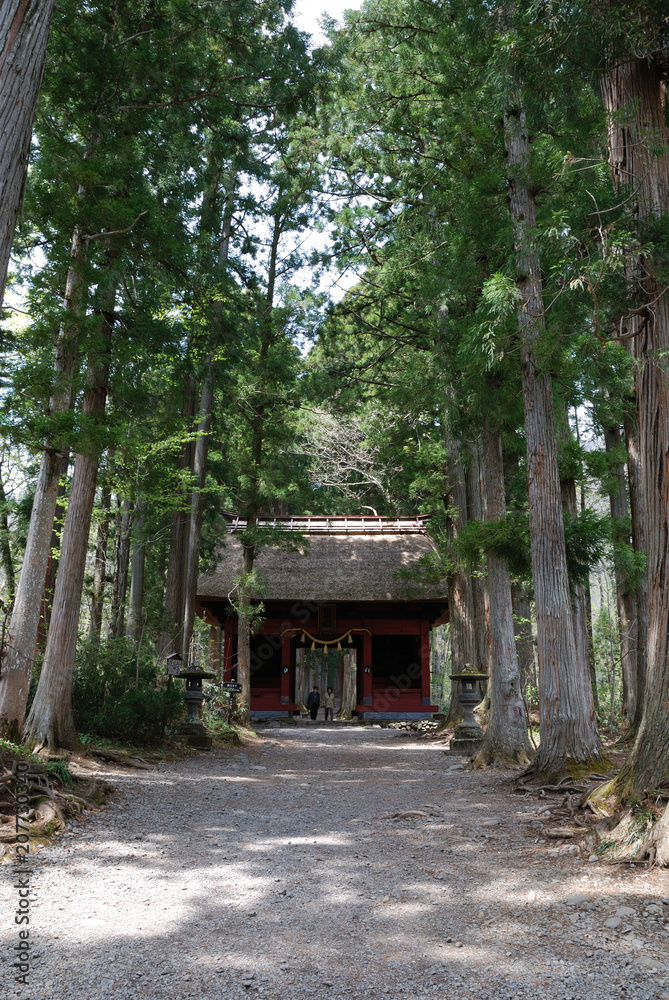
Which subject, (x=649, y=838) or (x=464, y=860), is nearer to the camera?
(x=649, y=838)

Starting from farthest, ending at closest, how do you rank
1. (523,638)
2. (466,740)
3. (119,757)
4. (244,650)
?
(523,638) < (244,650) < (466,740) < (119,757)

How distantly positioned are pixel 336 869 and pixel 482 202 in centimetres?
708

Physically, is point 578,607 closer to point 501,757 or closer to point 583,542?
point 583,542

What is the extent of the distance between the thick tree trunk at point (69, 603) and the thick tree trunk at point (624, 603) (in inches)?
322

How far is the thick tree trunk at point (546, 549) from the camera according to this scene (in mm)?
6688

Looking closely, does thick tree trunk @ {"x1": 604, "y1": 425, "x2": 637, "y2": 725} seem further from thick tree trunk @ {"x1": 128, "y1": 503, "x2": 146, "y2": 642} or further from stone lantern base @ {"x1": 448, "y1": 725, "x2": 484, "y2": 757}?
thick tree trunk @ {"x1": 128, "y1": 503, "x2": 146, "y2": 642}

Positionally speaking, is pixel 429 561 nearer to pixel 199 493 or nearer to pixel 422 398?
pixel 422 398

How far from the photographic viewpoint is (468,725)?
11.1 m

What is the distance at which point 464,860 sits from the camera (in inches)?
169

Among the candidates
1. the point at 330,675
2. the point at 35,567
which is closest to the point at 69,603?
the point at 35,567

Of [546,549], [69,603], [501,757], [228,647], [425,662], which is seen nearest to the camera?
[546,549]

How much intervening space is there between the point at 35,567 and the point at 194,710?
17.0ft

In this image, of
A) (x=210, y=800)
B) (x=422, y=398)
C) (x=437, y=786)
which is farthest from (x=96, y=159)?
(x=437, y=786)

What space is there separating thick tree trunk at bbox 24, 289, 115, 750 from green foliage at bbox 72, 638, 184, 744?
1.38 m
